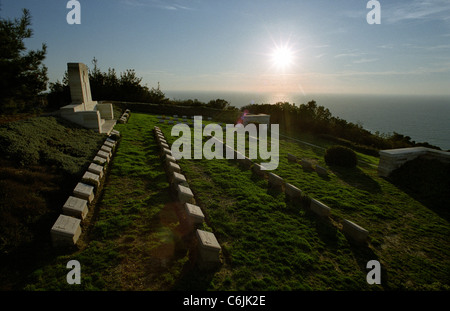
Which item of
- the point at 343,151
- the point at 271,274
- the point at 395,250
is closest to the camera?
the point at 271,274

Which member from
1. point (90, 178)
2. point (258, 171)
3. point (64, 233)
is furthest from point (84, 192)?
point (258, 171)

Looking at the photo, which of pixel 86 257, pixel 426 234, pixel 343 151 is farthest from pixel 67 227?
pixel 343 151

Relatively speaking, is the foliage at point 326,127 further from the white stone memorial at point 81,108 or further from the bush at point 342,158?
the white stone memorial at point 81,108

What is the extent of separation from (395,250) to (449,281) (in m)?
1.07

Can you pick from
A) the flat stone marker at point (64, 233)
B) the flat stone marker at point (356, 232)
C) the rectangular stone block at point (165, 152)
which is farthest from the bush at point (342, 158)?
the flat stone marker at point (64, 233)

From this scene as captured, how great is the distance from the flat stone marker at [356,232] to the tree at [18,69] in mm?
18249

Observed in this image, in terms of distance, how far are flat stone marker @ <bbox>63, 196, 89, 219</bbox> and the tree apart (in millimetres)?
12096

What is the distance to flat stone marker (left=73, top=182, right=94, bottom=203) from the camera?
623cm

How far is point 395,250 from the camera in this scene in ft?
18.8

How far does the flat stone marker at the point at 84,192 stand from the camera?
20.4 ft

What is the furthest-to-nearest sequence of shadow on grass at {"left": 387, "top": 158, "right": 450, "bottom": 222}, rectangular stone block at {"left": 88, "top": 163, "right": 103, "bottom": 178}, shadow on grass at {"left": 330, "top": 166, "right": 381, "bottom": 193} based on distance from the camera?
shadow on grass at {"left": 330, "top": 166, "right": 381, "bottom": 193}
shadow on grass at {"left": 387, "top": 158, "right": 450, "bottom": 222}
rectangular stone block at {"left": 88, "top": 163, "right": 103, "bottom": 178}

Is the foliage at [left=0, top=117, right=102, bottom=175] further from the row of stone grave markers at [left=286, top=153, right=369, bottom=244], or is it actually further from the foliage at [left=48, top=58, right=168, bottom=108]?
the foliage at [left=48, top=58, right=168, bottom=108]

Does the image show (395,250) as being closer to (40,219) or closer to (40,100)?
(40,219)

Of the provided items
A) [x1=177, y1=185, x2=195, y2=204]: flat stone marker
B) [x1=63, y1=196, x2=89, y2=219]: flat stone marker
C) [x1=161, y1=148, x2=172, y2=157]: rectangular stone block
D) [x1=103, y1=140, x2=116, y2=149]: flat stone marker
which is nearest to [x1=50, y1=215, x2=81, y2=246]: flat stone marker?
[x1=63, y1=196, x2=89, y2=219]: flat stone marker
